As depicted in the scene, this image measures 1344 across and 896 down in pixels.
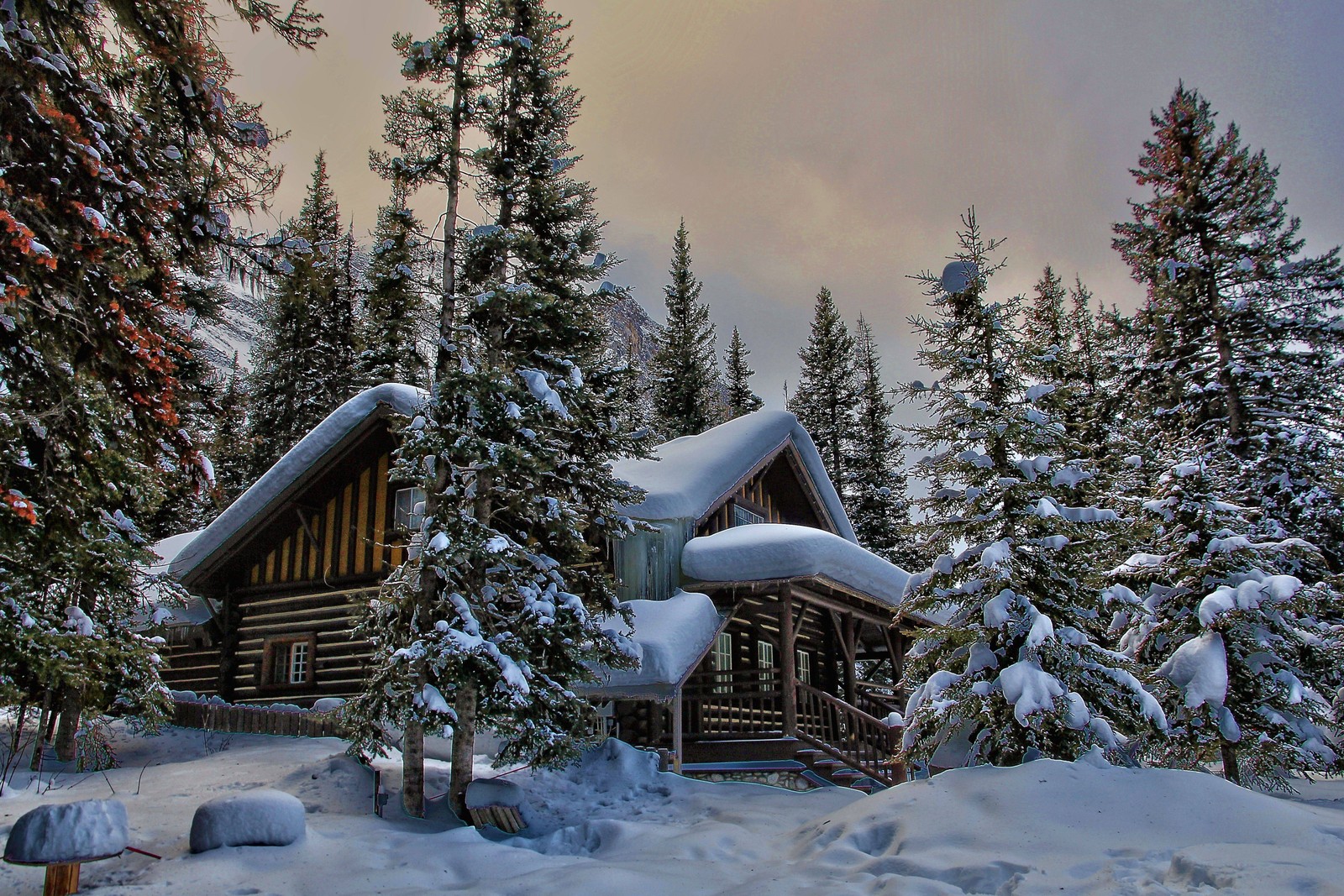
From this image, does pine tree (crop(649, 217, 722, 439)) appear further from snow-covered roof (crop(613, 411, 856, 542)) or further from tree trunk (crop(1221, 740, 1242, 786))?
tree trunk (crop(1221, 740, 1242, 786))

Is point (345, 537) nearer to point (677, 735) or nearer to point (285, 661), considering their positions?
point (285, 661)

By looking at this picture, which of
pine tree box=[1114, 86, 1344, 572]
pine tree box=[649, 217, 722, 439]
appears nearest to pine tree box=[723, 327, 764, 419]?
pine tree box=[649, 217, 722, 439]

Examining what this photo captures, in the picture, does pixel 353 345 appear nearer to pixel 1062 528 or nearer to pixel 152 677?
pixel 152 677

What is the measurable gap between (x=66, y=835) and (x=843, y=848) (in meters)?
6.72

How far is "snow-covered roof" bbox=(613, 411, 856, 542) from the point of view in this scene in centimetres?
1758

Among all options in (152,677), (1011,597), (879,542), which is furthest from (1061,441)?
(879,542)

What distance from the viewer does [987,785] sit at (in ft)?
28.3

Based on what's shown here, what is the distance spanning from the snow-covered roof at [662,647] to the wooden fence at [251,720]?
526 cm

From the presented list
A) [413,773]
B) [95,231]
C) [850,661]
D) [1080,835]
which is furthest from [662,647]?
[95,231]

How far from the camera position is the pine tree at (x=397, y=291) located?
45.4 ft

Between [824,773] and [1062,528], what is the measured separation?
6.43 meters

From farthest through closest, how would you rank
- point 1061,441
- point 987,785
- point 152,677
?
point 152,677, point 1061,441, point 987,785

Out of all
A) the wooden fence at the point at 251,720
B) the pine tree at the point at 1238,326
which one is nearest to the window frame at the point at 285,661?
the wooden fence at the point at 251,720

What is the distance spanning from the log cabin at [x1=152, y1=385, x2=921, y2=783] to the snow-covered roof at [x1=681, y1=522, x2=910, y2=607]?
1.4 inches
